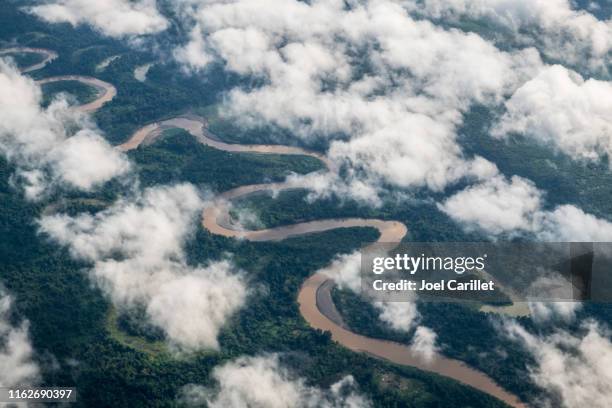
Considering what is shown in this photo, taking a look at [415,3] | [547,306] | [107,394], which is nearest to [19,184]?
[107,394]

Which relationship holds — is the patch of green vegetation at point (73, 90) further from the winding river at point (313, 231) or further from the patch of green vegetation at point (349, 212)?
the patch of green vegetation at point (349, 212)

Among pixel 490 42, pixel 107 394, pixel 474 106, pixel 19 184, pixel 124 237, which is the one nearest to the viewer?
pixel 107 394

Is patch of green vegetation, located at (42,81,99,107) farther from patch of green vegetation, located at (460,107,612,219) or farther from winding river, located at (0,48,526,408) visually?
patch of green vegetation, located at (460,107,612,219)

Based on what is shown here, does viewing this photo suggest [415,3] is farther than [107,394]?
Yes

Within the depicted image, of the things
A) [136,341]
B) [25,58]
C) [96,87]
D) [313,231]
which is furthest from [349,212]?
[25,58]

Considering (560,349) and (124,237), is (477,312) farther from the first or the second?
(124,237)

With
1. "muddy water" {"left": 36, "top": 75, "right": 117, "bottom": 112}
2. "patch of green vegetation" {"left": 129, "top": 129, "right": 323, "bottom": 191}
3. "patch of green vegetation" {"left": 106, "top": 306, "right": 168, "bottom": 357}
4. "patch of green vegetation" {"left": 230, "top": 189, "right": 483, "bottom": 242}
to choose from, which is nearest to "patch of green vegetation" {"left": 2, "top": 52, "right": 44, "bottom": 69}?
"muddy water" {"left": 36, "top": 75, "right": 117, "bottom": 112}

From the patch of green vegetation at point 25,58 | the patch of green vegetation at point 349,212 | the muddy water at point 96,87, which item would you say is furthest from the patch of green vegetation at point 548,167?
the patch of green vegetation at point 25,58

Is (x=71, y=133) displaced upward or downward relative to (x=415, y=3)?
downward
